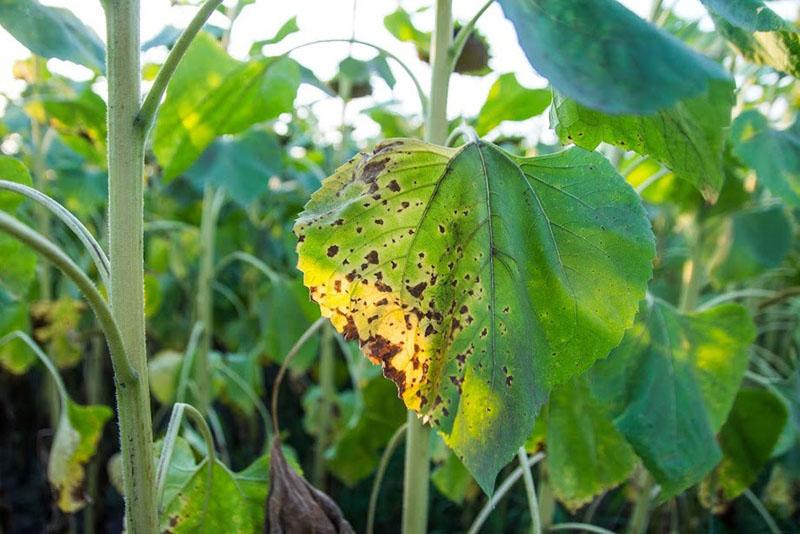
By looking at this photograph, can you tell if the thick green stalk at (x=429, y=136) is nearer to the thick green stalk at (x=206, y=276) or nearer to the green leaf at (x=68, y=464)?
the green leaf at (x=68, y=464)

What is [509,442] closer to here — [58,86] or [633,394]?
[633,394]

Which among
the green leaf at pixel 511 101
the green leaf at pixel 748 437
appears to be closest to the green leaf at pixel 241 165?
the green leaf at pixel 511 101

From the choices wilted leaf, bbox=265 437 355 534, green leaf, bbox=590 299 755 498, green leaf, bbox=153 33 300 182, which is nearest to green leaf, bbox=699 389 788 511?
green leaf, bbox=590 299 755 498

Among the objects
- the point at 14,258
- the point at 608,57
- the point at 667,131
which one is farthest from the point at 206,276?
the point at 608,57

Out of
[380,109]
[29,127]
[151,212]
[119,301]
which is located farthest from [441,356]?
[151,212]

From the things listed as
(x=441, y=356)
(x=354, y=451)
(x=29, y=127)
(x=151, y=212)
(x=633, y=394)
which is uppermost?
(x=29, y=127)

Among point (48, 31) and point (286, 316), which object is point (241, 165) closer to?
point (286, 316)
